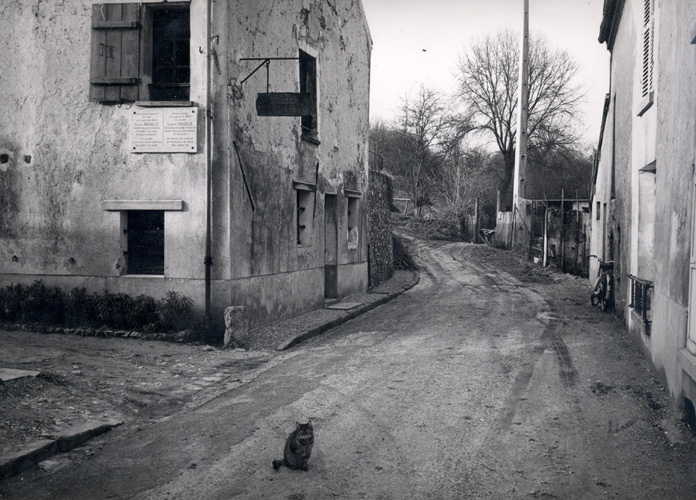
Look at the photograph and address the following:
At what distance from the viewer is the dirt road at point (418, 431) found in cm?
482

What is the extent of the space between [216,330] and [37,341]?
2.66 m

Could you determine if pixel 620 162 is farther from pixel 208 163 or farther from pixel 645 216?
pixel 208 163

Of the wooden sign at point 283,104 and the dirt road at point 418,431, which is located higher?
the wooden sign at point 283,104

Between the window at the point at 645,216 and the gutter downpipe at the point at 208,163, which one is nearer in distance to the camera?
the window at the point at 645,216

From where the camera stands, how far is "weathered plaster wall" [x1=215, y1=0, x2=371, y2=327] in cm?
1104

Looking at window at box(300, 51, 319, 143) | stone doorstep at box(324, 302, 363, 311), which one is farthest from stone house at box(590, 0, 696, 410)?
window at box(300, 51, 319, 143)

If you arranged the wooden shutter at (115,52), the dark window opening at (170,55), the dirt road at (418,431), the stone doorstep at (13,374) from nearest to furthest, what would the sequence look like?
the dirt road at (418,431) < the stone doorstep at (13,374) < the wooden shutter at (115,52) < the dark window opening at (170,55)

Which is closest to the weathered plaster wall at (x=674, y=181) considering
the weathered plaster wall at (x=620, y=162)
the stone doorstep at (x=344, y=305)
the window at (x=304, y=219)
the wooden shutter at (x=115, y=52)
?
the weathered plaster wall at (x=620, y=162)

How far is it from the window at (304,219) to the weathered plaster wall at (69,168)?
12.9 feet

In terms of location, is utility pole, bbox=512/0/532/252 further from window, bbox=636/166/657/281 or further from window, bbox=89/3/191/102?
window, bbox=89/3/191/102

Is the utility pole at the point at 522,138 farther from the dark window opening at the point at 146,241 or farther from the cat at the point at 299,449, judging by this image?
the cat at the point at 299,449

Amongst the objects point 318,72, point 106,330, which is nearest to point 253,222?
point 106,330

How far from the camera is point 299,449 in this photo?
498 cm

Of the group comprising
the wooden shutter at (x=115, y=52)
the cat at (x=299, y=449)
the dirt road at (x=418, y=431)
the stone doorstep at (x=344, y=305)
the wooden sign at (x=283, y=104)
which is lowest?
the stone doorstep at (x=344, y=305)
